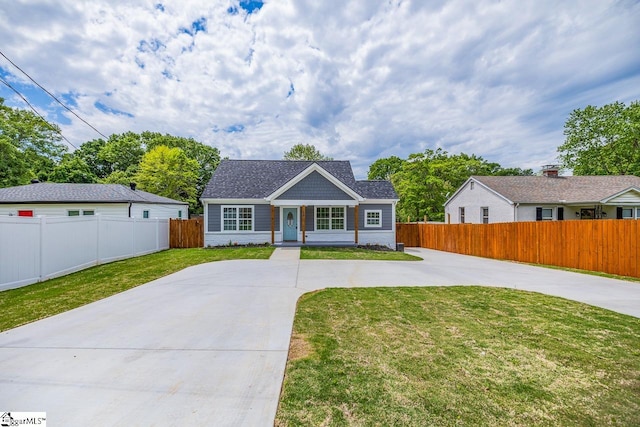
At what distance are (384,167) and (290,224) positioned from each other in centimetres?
3885

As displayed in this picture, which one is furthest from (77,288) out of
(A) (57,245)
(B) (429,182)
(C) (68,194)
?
(B) (429,182)

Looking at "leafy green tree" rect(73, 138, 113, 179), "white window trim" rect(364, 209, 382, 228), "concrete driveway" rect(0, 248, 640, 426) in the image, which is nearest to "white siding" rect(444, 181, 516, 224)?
"white window trim" rect(364, 209, 382, 228)

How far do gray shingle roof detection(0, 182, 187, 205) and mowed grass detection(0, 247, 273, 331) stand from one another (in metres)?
10.4

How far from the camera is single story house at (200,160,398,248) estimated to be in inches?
687

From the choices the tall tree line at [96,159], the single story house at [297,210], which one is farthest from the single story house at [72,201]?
the tall tree line at [96,159]

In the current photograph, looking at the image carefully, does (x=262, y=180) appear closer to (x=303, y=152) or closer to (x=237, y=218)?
(x=237, y=218)

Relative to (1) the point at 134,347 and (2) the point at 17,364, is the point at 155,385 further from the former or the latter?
(2) the point at 17,364

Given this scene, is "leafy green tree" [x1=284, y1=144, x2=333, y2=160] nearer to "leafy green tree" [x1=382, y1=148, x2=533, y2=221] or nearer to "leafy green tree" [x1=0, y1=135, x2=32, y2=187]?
"leafy green tree" [x1=382, y1=148, x2=533, y2=221]

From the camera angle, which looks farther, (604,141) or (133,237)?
(604,141)

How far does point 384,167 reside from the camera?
53688mm

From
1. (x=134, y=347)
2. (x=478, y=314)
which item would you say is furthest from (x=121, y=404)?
(x=478, y=314)

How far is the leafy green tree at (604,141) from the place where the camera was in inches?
1097

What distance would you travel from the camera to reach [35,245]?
25.5ft

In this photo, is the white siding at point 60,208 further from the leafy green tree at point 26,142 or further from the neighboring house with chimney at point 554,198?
the neighboring house with chimney at point 554,198
